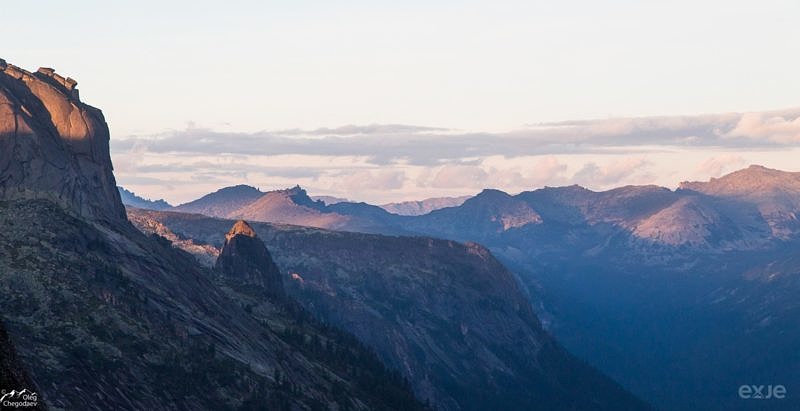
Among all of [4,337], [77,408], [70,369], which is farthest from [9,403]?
[70,369]

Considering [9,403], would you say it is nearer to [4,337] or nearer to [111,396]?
[4,337]

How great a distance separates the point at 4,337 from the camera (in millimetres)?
54500

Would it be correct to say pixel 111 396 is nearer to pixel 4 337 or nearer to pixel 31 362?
pixel 31 362

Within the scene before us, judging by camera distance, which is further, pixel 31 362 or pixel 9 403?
pixel 31 362

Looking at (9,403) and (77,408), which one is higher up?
(9,403)

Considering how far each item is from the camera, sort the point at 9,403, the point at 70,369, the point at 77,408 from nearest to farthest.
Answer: the point at 9,403 < the point at 77,408 < the point at 70,369

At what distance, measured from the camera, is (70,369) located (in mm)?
197875

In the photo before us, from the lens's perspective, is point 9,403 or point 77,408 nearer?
point 9,403

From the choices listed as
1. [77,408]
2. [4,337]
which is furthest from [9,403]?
[77,408]

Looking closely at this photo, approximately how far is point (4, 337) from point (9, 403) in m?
3.53

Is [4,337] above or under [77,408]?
above

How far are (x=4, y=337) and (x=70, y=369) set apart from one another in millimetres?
150460

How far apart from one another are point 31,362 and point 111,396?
16.7 m

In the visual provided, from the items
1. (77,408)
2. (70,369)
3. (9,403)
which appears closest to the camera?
(9,403)
